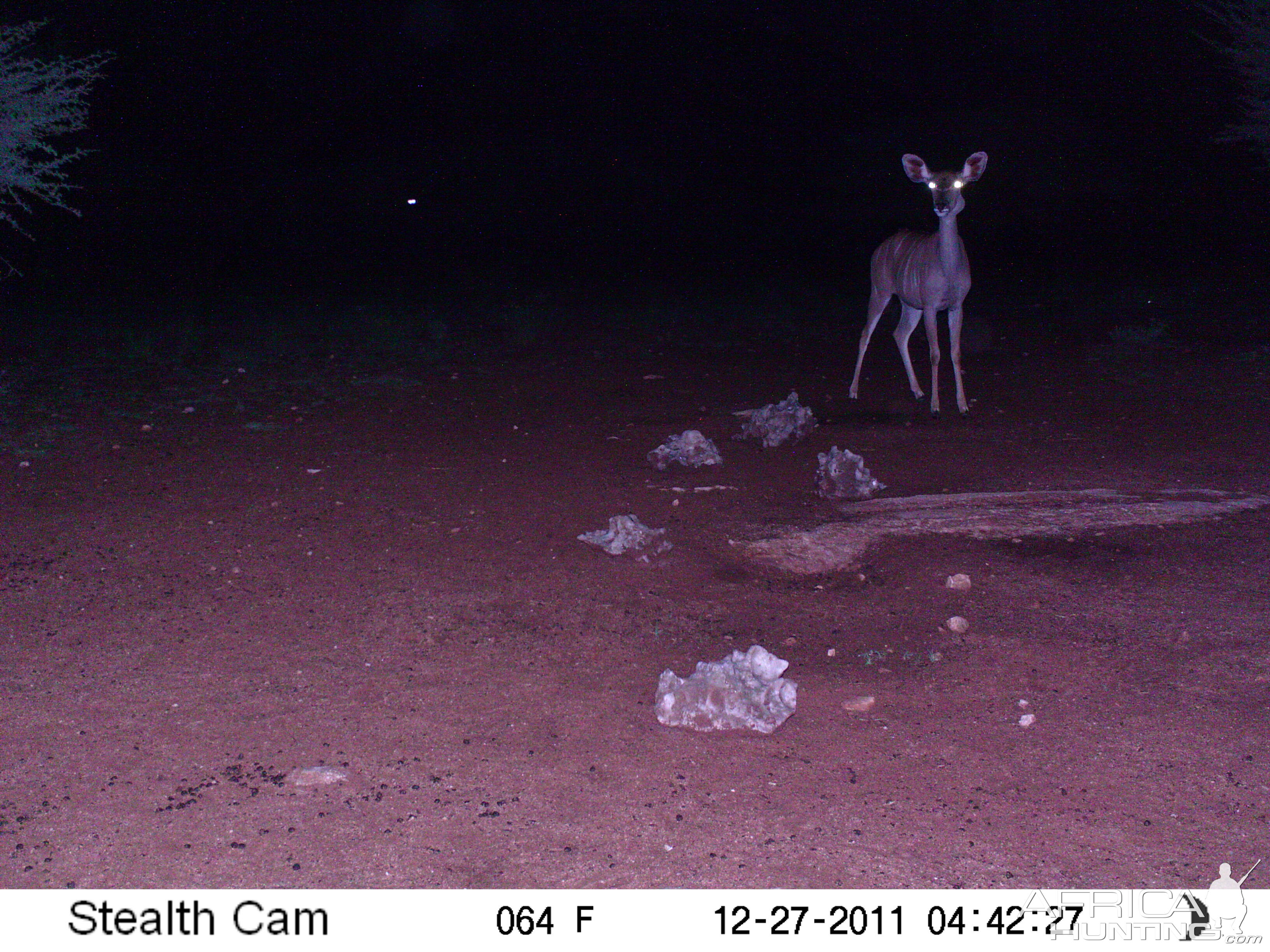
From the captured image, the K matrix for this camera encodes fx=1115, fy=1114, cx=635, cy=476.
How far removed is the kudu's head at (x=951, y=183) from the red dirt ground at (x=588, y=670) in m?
1.90

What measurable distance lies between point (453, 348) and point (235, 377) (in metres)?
2.66

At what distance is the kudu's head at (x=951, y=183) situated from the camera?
8961 mm

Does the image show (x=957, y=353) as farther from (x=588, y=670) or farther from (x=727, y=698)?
(x=727, y=698)

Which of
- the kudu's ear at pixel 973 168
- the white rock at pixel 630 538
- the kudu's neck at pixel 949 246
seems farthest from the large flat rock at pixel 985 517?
the kudu's ear at pixel 973 168

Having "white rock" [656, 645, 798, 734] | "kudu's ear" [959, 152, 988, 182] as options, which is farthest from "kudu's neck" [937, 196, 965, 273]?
"white rock" [656, 645, 798, 734]

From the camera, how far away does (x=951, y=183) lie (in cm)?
900

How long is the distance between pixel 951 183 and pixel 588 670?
602 centimetres

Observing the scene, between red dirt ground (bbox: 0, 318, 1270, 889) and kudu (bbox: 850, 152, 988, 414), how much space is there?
1390mm

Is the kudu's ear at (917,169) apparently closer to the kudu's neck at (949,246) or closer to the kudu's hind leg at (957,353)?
the kudu's neck at (949,246)

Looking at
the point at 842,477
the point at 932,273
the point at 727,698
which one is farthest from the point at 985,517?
the point at 932,273

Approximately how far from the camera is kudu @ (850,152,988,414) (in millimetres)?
9047

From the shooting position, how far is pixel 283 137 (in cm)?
3419

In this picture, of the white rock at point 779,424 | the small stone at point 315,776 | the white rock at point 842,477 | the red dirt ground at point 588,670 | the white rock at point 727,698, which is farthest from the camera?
the white rock at point 779,424

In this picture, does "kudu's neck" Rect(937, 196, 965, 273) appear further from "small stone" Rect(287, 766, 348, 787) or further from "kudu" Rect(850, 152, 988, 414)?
Result: "small stone" Rect(287, 766, 348, 787)
